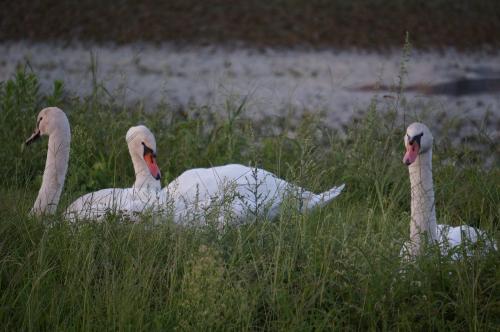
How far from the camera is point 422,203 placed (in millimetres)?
4016

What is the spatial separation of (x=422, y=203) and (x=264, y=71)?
9.41m

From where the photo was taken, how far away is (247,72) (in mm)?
13039

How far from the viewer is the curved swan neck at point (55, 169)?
4566 millimetres

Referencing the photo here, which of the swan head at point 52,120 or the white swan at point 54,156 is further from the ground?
the swan head at point 52,120

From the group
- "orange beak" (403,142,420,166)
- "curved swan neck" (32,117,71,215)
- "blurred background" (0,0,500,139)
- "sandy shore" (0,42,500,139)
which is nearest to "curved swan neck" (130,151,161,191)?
"curved swan neck" (32,117,71,215)

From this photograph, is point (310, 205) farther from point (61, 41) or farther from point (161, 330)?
point (61, 41)

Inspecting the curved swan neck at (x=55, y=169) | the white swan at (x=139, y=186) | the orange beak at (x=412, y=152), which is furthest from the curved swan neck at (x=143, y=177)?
the orange beak at (x=412, y=152)

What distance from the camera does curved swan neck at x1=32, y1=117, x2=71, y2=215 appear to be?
4.57 meters

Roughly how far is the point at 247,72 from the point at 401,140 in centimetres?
737

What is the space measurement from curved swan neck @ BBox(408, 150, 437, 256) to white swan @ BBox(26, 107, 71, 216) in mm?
1906

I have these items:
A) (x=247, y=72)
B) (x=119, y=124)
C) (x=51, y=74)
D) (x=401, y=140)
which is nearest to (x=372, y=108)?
(x=401, y=140)

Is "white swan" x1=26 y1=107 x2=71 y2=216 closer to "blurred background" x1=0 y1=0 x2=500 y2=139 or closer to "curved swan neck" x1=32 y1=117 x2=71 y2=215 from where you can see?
"curved swan neck" x1=32 y1=117 x2=71 y2=215

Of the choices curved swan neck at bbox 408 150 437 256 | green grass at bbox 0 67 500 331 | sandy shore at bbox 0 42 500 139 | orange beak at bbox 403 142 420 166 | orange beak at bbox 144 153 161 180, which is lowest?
green grass at bbox 0 67 500 331

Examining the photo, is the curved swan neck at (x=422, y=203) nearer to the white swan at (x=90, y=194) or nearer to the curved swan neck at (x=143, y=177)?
the white swan at (x=90, y=194)
